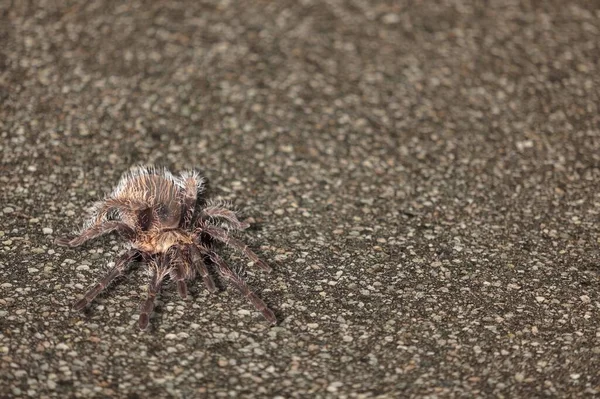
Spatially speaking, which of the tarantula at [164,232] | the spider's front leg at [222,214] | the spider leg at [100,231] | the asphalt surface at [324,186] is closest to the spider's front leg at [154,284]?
the tarantula at [164,232]

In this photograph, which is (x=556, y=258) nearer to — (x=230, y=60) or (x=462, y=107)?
(x=462, y=107)

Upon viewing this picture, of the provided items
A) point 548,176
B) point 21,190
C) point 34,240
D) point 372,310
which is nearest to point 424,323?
point 372,310

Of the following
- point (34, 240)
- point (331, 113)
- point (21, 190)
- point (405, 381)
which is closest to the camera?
point (405, 381)

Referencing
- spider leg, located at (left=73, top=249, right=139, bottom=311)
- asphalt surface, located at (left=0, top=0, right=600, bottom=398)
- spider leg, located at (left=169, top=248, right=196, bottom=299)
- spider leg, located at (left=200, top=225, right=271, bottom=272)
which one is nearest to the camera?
asphalt surface, located at (left=0, top=0, right=600, bottom=398)

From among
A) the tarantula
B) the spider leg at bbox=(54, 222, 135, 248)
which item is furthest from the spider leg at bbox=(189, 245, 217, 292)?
the spider leg at bbox=(54, 222, 135, 248)

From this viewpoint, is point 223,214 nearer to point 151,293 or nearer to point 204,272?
point 204,272

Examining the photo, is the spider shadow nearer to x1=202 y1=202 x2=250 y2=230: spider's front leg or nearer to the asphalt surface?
the asphalt surface
